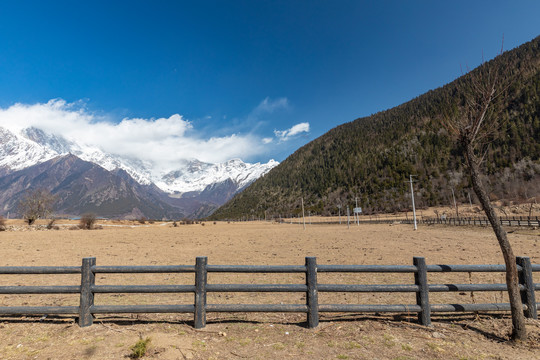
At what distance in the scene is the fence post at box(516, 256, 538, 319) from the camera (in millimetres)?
5969

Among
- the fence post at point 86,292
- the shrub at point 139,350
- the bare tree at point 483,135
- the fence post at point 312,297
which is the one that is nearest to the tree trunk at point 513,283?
the bare tree at point 483,135

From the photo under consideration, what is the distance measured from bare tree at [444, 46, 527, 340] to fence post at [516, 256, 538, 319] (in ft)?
3.48

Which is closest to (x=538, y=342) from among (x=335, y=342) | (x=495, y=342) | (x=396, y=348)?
(x=495, y=342)

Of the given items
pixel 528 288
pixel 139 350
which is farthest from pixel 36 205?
pixel 528 288

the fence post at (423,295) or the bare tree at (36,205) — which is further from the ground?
the bare tree at (36,205)

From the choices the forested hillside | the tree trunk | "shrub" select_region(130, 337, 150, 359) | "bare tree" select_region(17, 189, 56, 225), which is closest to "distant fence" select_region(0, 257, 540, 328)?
the tree trunk

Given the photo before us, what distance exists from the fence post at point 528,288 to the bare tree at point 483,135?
106 cm

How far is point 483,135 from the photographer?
18.0 feet

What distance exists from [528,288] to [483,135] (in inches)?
143

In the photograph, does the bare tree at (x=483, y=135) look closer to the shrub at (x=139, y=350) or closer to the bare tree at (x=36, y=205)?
the shrub at (x=139, y=350)

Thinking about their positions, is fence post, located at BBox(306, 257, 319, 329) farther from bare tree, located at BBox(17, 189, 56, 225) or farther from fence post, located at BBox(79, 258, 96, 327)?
bare tree, located at BBox(17, 189, 56, 225)

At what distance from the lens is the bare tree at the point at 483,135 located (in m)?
5.21

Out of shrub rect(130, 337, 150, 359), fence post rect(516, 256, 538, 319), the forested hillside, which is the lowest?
shrub rect(130, 337, 150, 359)

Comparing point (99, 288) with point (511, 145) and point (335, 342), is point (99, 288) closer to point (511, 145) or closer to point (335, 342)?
point (335, 342)
